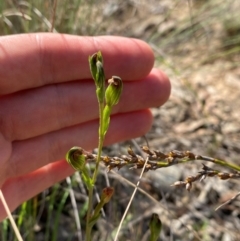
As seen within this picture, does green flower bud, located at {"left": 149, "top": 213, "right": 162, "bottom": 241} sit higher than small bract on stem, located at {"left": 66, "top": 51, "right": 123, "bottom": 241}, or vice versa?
small bract on stem, located at {"left": 66, "top": 51, "right": 123, "bottom": 241}

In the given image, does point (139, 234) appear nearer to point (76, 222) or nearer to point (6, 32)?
point (76, 222)

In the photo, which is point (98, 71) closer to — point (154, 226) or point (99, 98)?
point (99, 98)

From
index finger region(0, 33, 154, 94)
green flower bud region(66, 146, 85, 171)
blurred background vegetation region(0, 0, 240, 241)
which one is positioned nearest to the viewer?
green flower bud region(66, 146, 85, 171)

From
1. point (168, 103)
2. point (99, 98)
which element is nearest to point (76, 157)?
point (99, 98)

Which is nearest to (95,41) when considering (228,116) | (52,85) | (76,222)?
(52,85)

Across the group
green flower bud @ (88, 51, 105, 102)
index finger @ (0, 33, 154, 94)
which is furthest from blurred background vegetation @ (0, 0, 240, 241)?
green flower bud @ (88, 51, 105, 102)

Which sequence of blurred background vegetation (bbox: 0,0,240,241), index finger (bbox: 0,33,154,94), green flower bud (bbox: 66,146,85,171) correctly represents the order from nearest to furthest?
green flower bud (bbox: 66,146,85,171)
index finger (bbox: 0,33,154,94)
blurred background vegetation (bbox: 0,0,240,241)

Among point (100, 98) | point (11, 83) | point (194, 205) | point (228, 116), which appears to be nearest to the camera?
point (100, 98)

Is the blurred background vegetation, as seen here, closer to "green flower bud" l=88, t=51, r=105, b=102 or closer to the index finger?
the index finger

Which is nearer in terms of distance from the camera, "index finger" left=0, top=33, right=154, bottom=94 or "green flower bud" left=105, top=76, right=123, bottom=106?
"green flower bud" left=105, top=76, right=123, bottom=106
